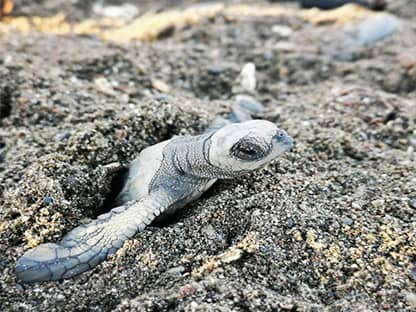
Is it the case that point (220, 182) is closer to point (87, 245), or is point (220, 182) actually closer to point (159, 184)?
point (159, 184)

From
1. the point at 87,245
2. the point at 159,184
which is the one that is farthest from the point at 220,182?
the point at 87,245

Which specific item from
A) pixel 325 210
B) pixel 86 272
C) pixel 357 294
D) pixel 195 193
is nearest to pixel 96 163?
pixel 195 193

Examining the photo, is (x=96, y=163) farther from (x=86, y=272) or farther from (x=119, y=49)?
(x=119, y=49)

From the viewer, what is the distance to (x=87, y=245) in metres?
1.59

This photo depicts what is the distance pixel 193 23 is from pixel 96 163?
1.75 metres

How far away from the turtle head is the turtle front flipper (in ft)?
0.80

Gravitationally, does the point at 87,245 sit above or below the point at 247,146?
below

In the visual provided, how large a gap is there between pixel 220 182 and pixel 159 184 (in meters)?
0.23

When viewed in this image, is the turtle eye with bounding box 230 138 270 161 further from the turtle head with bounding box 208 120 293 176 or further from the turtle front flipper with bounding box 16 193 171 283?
the turtle front flipper with bounding box 16 193 171 283

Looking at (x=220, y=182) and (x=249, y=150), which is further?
(x=220, y=182)

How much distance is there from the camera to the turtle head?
5.52 ft

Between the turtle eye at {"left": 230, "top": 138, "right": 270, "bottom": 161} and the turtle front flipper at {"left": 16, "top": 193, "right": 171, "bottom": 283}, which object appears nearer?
the turtle front flipper at {"left": 16, "top": 193, "right": 171, "bottom": 283}

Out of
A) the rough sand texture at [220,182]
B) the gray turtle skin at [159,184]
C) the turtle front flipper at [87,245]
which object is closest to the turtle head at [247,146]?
the gray turtle skin at [159,184]

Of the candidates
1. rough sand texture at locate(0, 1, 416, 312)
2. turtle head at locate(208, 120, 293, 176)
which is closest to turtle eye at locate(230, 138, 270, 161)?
turtle head at locate(208, 120, 293, 176)
